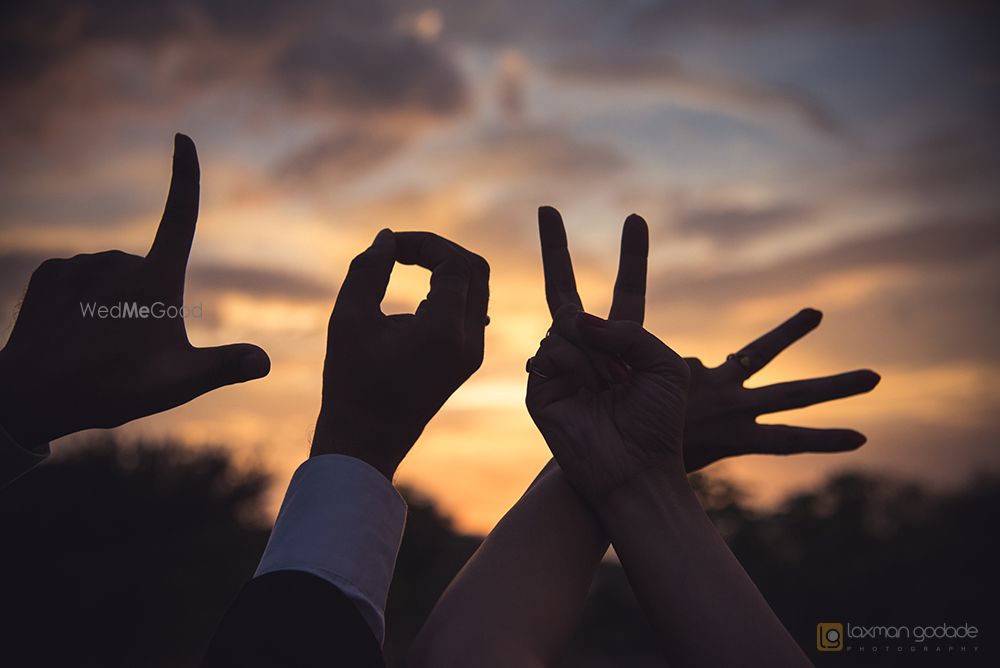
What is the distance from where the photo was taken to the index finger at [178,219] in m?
1.93

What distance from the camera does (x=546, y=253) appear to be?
3156mm

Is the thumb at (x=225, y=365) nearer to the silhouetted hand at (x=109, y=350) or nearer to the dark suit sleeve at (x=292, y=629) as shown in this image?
the silhouetted hand at (x=109, y=350)

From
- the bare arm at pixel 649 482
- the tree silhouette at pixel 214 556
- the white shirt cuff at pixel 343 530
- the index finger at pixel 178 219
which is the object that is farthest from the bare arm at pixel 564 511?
the tree silhouette at pixel 214 556

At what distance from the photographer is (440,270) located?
6.82 feet

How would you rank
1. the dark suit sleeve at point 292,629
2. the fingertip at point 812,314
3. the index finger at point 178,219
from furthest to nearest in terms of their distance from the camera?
the fingertip at point 812,314 → the index finger at point 178,219 → the dark suit sleeve at point 292,629

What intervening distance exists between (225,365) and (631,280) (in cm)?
193

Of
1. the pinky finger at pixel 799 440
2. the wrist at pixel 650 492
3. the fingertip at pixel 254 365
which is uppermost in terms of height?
the pinky finger at pixel 799 440

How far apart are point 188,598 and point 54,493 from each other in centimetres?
353

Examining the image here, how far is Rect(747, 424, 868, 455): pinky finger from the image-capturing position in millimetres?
3174

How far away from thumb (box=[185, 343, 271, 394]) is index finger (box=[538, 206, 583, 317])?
59.4 inches

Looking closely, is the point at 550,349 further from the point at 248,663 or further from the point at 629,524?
the point at 248,663

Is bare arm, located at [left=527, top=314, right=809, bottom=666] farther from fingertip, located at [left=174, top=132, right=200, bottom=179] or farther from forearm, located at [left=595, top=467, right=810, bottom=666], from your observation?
fingertip, located at [left=174, top=132, right=200, bottom=179]

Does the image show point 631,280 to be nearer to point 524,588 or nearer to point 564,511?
point 564,511

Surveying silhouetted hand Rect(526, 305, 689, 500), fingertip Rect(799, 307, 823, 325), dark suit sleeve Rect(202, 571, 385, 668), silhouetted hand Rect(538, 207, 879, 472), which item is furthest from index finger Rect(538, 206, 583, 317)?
dark suit sleeve Rect(202, 571, 385, 668)
